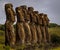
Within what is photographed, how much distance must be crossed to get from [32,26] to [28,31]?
17.9 ft

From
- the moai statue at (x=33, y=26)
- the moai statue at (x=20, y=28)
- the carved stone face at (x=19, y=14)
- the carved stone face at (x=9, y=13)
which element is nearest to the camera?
the carved stone face at (x=9, y=13)

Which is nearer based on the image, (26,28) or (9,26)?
(9,26)

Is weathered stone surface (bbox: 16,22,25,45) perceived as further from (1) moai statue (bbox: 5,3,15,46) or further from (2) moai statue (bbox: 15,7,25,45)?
(1) moai statue (bbox: 5,3,15,46)

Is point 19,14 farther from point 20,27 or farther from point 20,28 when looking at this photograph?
point 20,28

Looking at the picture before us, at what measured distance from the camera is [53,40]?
8000cm

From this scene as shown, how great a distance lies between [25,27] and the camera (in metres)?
66.3

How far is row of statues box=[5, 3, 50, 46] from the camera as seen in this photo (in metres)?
60.7

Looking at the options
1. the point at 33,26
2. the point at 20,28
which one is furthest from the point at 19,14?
the point at 33,26

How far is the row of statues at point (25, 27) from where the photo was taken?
199ft

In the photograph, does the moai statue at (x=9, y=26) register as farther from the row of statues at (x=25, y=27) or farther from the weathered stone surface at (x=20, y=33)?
the weathered stone surface at (x=20, y=33)

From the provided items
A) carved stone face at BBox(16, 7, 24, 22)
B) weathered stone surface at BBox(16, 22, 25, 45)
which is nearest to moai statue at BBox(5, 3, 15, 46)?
weathered stone surface at BBox(16, 22, 25, 45)

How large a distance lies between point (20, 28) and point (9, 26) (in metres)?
4.94

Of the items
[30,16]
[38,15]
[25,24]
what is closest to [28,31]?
[25,24]

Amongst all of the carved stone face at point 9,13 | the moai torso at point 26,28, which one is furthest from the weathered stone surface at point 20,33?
the carved stone face at point 9,13
